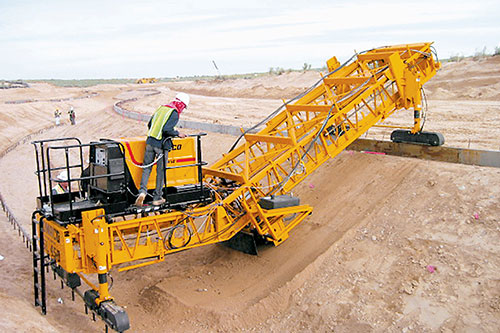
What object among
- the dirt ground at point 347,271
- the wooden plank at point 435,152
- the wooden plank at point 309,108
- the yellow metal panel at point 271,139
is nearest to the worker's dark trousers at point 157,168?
the dirt ground at point 347,271

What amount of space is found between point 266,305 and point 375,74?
5.27 m

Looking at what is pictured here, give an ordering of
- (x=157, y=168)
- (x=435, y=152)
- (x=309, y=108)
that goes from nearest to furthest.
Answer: (x=157, y=168) < (x=309, y=108) < (x=435, y=152)

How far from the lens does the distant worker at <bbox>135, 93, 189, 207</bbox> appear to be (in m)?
8.47

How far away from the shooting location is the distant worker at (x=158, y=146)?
8.47m

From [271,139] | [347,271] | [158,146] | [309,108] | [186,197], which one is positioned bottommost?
[347,271]

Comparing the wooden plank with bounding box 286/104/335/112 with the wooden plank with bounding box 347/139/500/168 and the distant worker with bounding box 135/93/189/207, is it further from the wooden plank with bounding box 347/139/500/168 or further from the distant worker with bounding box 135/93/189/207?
the wooden plank with bounding box 347/139/500/168

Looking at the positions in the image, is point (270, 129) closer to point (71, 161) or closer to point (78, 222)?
point (78, 222)

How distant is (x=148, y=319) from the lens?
9.62 meters

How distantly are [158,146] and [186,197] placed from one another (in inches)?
44.8

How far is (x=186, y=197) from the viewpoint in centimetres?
912

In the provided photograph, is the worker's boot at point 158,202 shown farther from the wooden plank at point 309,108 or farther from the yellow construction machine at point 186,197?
the wooden plank at point 309,108

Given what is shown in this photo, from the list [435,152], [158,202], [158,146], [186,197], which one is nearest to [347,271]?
[186,197]

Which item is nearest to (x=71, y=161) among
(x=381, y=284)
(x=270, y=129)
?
(x=270, y=129)

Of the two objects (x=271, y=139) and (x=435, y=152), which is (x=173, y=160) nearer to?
(x=271, y=139)
